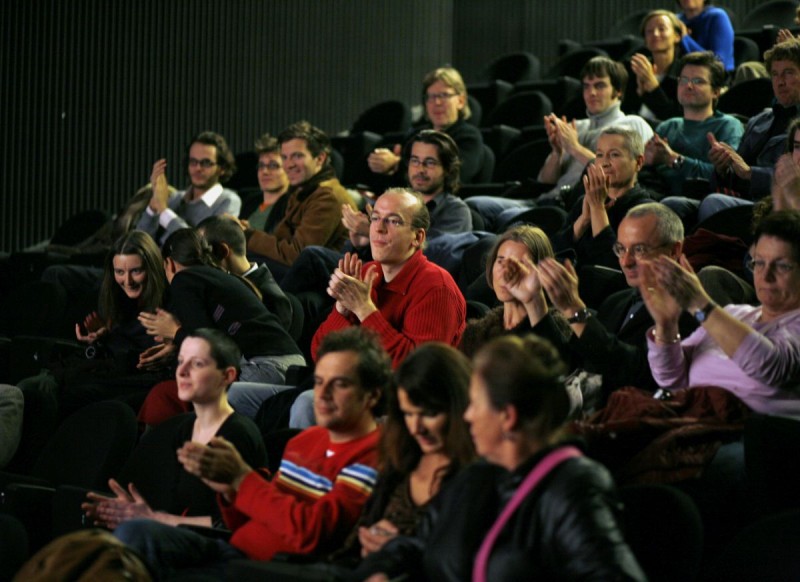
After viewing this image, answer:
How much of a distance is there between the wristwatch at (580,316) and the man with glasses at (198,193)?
3.03 m

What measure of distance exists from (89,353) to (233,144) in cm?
392

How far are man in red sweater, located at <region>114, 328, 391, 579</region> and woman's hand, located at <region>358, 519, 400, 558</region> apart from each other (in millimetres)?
156

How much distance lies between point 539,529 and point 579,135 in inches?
144

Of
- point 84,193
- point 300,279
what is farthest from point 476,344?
point 84,193

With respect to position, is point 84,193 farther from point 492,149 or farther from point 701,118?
point 701,118

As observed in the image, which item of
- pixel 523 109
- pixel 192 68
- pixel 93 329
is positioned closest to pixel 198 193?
pixel 93 329

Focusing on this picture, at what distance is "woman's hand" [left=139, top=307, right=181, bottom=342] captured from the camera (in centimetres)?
409

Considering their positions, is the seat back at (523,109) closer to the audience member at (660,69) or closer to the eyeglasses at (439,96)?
the audience member at (660,69)

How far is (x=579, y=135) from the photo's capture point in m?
5.57

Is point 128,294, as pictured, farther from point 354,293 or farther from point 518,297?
point 518,297

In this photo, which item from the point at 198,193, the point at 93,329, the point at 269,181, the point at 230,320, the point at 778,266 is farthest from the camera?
the point at 198,193

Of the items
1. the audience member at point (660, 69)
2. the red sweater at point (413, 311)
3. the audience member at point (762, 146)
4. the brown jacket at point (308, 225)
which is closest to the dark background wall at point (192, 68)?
the audience member at point (660, 69)

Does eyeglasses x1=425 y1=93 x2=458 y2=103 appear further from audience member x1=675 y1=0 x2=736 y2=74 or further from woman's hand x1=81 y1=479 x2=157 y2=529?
woman's hand x1=81 y1=479 x2=157 y2=529

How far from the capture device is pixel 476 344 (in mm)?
3332
